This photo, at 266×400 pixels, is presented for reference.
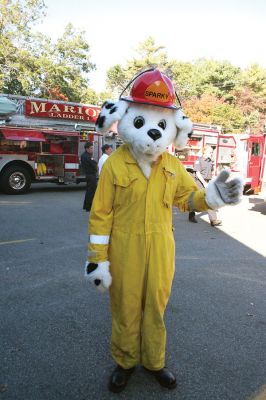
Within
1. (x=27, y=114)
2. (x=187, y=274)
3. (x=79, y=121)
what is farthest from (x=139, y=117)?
(x=79, y=121)

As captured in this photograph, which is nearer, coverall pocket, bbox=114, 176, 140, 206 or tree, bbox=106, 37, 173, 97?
coverall pocket, bbox=114, 176, 140, 206

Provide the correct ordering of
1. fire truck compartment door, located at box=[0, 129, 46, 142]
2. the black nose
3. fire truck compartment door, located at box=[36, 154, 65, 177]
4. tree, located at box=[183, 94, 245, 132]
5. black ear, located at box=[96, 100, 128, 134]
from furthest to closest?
tree, located at box=[183, 94, 245, 132]
fire truck compartment door, located at box=[36, 154, 65, 177]
fire truck compartment door, located at box=[0, 129, 46, 142]
black ear, located at box=[96, 100, 128, 134]
the black nose

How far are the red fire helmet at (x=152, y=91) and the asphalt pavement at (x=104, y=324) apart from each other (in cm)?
192

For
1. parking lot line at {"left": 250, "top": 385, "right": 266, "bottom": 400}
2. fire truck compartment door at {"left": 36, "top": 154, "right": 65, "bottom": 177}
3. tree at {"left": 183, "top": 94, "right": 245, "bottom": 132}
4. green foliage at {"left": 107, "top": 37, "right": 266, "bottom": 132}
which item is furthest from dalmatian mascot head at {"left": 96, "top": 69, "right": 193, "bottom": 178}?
green foliage at {"left": 107, "top": 37, "right": 266, "bottom": 132}

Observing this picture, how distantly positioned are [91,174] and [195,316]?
18.4ft

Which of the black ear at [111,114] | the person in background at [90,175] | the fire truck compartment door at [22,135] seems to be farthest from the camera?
the fire truck compartment door at [22,135]

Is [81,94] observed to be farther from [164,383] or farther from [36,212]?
[164,383]

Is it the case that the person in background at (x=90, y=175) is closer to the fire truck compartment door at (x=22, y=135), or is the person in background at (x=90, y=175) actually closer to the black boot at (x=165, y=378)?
the fire truck compartment door at (x=22, y=135)

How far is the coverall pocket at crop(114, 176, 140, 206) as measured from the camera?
2145mm

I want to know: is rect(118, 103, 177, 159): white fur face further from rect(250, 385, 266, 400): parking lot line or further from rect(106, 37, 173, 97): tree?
rect(106, 37, 173, 97): tree

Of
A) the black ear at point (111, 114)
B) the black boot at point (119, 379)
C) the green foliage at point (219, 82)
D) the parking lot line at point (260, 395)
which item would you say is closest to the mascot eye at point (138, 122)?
the black ear at point (111, 114)

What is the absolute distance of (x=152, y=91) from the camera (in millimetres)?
2168

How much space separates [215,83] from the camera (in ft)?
129

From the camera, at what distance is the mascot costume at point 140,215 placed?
2.16 m
